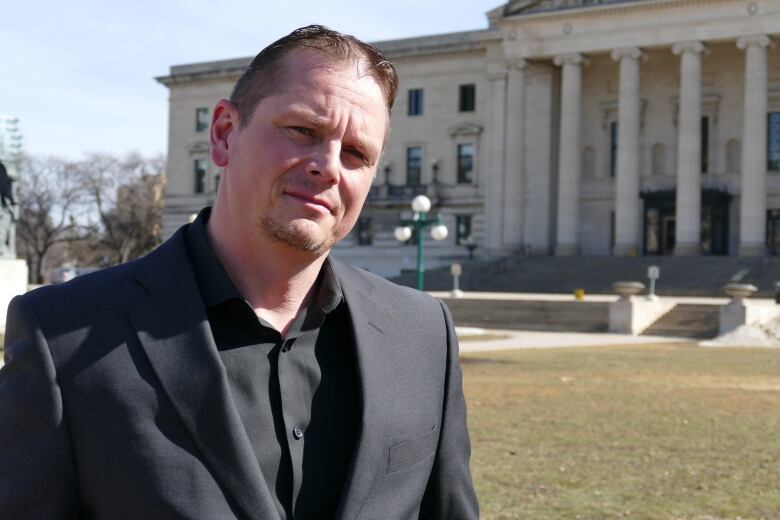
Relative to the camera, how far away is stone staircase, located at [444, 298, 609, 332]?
38969 millimetres

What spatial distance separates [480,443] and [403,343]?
942 cm

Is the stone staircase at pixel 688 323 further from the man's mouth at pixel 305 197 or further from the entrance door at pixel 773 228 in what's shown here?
the man's mouth at pixel 305 197

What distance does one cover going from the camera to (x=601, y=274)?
58094 millimetres

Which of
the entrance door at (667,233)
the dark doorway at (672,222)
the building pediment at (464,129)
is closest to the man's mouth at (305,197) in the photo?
the dark doorway at (672,222)

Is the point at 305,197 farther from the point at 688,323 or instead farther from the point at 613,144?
the point at 613,144

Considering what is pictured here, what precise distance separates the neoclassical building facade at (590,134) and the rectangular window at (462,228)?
0.30ft

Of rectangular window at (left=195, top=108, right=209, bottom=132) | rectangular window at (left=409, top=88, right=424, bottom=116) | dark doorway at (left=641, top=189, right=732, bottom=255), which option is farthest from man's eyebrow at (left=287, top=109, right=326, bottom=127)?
rectangular window at (left=195, top=108, right=209, bottom=132)

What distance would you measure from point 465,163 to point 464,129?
2.21 m

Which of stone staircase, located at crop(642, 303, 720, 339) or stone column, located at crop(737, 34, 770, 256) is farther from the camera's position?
stone column, located at crop(737, 34, 770, 256)

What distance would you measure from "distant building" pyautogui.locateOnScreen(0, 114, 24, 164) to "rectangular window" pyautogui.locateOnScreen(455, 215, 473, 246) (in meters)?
45.3

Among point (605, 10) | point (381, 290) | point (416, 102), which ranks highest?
point (605, 10)

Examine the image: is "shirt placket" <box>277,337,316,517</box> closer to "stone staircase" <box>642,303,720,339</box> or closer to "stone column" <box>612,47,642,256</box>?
"stone staircase" <box>642,303,720,339</box>

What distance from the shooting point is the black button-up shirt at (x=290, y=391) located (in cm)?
280

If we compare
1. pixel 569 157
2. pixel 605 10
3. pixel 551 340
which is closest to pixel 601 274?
pixel 569 157
